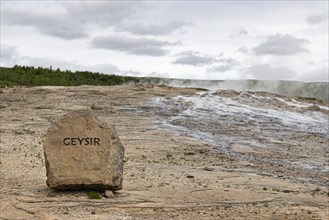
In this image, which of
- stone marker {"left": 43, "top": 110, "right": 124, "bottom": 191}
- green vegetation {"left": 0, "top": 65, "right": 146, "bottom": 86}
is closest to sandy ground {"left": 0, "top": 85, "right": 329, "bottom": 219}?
stone marker {"left": 43, "top": 110, "right": 124, "bottom": 191}

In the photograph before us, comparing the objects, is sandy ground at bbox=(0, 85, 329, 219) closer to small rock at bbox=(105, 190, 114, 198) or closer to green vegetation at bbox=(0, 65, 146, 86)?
small rock at bbox=(105, 190, 114, 198)

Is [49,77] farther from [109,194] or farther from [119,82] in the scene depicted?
[109,194]

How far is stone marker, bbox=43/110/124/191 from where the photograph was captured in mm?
9531

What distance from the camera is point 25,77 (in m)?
31.9

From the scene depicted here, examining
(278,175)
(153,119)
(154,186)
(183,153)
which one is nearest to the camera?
(154,186)

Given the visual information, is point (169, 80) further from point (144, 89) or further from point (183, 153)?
point (183, 153)

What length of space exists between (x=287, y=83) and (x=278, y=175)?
3026cm

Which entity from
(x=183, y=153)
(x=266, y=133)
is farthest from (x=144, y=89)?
(x=183, y=153)

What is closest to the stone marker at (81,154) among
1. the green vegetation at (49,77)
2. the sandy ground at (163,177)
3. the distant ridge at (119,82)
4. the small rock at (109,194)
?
the small rock at (109,194)

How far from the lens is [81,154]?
9617mm

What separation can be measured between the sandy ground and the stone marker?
272 millimetres

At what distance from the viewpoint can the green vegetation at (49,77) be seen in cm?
3094

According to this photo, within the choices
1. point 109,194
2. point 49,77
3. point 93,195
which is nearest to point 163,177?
point 109,194

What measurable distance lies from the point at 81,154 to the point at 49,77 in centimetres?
2602
